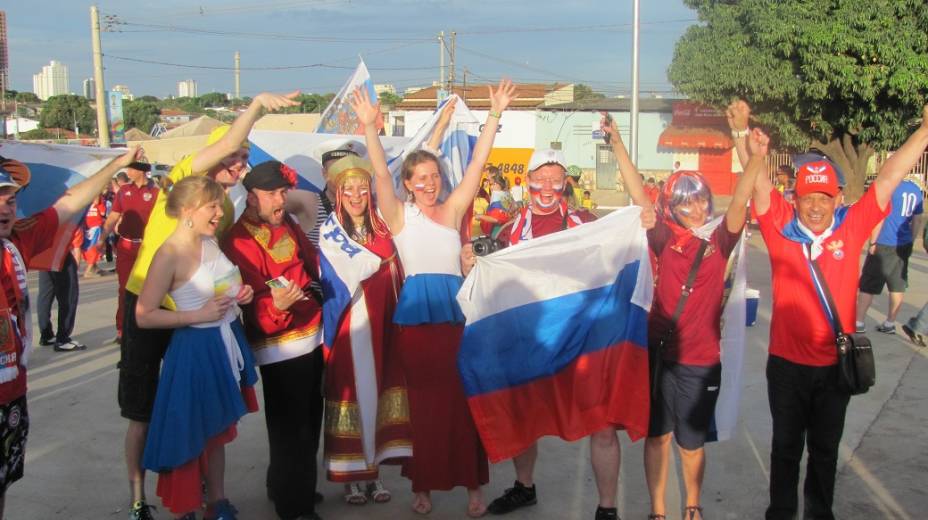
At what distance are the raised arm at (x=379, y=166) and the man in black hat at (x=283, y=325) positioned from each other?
43cm

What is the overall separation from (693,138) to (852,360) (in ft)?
129

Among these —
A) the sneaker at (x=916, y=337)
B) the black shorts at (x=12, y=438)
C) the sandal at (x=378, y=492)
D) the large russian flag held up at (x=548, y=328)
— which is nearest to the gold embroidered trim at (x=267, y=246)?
the large russian flag held up at (x=548, y=328)

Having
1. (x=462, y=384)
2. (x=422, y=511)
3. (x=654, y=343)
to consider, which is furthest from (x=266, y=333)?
(x=654, y=343)

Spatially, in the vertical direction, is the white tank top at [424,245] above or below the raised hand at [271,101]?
below

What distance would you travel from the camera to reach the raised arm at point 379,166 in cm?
427

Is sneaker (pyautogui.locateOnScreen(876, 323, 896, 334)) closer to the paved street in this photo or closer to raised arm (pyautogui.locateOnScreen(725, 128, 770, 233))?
the paved street

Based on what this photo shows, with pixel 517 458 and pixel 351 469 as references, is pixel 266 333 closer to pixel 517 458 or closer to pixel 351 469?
pixel 351 469

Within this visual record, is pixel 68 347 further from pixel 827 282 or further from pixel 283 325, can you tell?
pixel 827 282

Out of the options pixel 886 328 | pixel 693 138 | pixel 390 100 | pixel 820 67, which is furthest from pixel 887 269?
pixel 390 100

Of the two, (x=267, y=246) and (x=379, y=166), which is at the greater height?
(x=379, y=166)

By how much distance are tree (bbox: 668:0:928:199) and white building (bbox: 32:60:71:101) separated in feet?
527

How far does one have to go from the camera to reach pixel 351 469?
14.7 feet

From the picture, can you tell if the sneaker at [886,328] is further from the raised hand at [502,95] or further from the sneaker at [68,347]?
the sneaker at [68,347]

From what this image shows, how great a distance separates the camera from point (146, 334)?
4043mm
